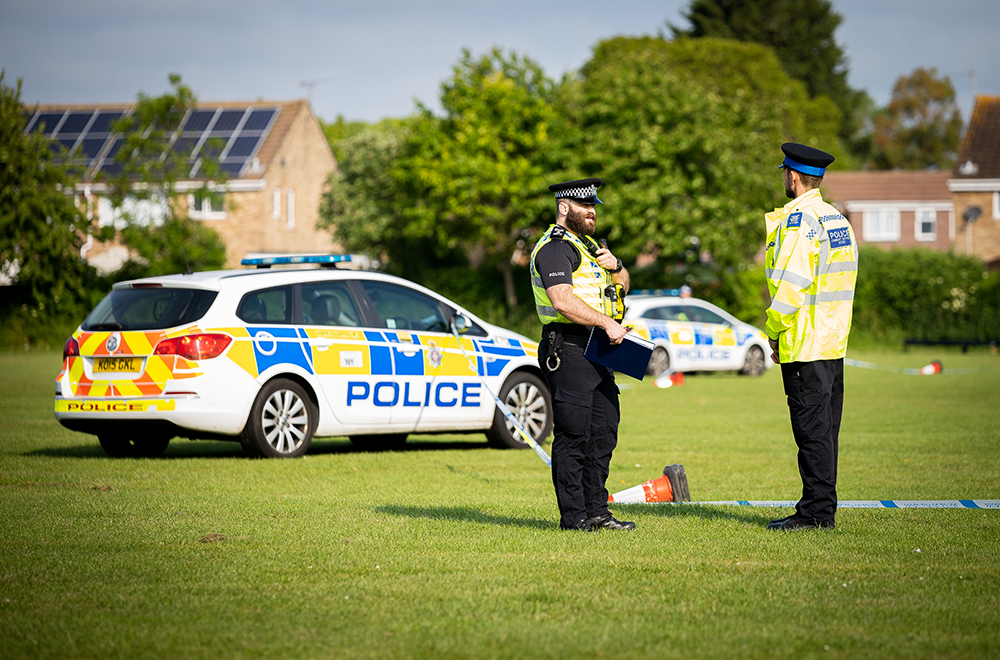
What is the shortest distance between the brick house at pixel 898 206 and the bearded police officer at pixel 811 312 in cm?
5376

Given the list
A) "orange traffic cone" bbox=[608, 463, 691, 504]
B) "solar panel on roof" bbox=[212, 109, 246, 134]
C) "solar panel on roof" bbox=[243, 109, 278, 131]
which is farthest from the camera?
"solar panel on roof" bbox=[243, 109, 278, 131]

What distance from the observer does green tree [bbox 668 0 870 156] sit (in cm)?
6028

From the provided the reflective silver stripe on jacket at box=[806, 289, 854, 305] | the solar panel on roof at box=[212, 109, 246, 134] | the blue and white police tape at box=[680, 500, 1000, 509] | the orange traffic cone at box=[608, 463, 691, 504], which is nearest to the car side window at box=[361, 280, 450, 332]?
the orange traffic cone at box=[608, 463, 691, 504]

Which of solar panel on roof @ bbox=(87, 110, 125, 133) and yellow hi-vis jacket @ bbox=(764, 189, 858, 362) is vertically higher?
solar panel on roof @ bbox=(87, 110, 125, 133)

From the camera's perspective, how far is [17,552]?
568 centimetres

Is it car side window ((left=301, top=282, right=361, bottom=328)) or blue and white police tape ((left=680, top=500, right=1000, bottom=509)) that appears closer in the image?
blue and white police tape ((left=680, top=500, right=1000, bottom=509))

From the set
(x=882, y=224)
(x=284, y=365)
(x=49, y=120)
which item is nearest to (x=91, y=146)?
Result: (x=49, y=120)

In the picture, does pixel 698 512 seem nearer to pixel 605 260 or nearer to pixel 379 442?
pixel 605 260

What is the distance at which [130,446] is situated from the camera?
10.7 meters

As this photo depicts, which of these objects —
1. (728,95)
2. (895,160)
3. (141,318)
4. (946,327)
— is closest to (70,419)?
(141,318)

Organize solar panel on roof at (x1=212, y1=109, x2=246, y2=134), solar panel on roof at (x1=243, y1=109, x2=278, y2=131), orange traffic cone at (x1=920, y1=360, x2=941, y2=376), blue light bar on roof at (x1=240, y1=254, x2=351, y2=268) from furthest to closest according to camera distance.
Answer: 1. solar panel on roof at (x1=243, y1=109, x2=278, y2=131)
2. solar panel on roof at (x1=212, y1=109, x2=246, y2=134)
3. orange traffic cone at (x1=920, y1=360, x2=941, y2=376)
4. blue light bar on roof at (x1=240, y1=254, x2=351, y2=268)

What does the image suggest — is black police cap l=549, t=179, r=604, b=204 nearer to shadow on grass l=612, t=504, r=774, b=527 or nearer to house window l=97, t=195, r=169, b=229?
shadow on grass l=612, t=504, r=774, b=527

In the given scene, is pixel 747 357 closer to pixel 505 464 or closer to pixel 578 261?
pixel 505 464

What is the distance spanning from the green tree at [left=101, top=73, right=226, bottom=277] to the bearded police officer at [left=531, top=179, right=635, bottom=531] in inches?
1233
